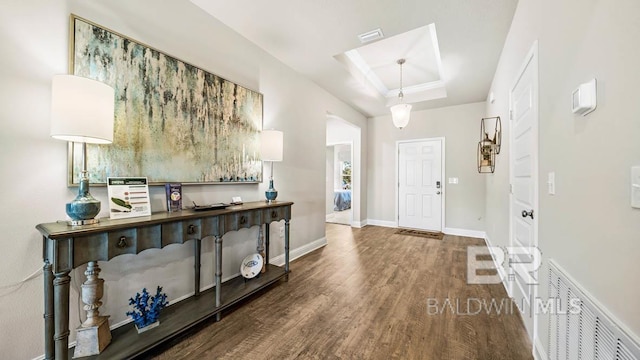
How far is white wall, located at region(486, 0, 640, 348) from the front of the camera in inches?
28.6

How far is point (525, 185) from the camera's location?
1.83m

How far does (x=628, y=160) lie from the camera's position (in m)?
0.73

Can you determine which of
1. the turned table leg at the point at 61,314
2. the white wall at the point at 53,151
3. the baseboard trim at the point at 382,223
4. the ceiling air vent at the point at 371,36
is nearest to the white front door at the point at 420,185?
the baseboard trim at the point at 382,223

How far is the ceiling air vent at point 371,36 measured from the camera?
8.02 feet

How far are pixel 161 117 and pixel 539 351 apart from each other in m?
3.07

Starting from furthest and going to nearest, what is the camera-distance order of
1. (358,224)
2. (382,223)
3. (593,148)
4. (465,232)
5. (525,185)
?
(382,223) < (358,224) < (465,232) < (525,185) < (593,148)

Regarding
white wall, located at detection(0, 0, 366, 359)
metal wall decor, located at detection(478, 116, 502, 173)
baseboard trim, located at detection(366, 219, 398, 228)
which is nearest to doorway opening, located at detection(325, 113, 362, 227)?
baseboard trim, located at detection(366, 219, 398, 228)

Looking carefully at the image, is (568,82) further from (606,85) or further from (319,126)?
(319,126)

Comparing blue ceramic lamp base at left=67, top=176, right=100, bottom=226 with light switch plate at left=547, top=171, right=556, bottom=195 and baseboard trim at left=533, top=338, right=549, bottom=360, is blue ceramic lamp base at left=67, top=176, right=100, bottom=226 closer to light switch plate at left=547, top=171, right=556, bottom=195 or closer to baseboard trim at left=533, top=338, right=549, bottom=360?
light switch plate at left=547, top=171, right=556, bottom=195

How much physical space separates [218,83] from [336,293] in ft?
7.82

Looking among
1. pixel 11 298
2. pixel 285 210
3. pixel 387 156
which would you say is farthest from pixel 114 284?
pixel 387 156

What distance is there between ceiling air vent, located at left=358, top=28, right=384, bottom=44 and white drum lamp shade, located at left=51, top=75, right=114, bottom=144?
2.28 meters

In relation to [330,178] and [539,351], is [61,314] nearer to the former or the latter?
[539,351]

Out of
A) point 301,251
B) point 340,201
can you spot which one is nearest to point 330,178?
point 340,201
